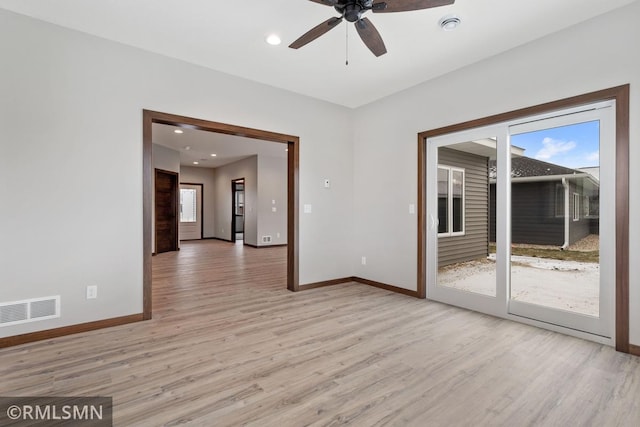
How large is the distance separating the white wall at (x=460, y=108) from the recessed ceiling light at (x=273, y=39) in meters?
2.01

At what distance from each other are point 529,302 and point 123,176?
14.4 ft

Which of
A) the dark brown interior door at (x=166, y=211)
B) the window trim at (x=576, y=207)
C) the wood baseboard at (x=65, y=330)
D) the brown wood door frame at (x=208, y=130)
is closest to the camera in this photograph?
the wood baseboard at (x=65, y=330)

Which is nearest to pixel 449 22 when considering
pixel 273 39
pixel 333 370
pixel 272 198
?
pixel 273 39

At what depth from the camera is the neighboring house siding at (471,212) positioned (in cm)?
351

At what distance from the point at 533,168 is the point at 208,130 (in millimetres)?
3695

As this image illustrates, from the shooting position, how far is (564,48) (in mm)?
2799

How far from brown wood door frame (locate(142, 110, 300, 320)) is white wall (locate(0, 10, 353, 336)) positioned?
6 cm

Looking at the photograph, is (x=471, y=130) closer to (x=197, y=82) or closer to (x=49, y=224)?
(x=197, y=82)

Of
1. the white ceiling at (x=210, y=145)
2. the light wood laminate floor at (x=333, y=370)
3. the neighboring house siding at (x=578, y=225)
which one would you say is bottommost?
the light wood laminate floor at (x=333, y=370)

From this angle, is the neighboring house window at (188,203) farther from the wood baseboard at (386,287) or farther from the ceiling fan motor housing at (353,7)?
the ceiling fan motor housing at (353,7)

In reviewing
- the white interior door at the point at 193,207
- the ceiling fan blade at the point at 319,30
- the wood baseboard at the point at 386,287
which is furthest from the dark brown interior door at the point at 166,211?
the ceiling fan blade at the point at 319,30

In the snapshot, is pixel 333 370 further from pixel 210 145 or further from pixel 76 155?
pixel 210 145

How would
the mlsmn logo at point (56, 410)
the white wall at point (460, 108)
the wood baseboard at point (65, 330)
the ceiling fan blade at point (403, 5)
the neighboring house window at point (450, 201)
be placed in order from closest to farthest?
the mlsmn logo at point (56, 410), the ceiling fan blade at point (403, 5), the white wall at point (460, 108), the wood baseboard at point (65, 330), the neighboring house window at point (450, 201)

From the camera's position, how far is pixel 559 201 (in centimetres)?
300
